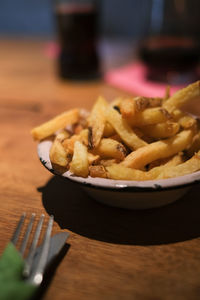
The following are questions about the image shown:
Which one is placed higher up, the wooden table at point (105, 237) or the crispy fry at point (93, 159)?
the crispy fry at point (93, 159)

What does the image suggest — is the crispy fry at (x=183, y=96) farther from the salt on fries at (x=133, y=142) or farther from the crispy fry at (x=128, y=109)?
the crispy fry at (x=128, y=109)

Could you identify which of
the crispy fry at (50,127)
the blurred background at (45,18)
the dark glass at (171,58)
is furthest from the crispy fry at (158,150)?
the blurred background at (45,18)

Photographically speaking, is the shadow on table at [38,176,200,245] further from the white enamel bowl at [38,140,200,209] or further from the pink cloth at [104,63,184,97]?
the pink cloth at [104,63,184,97]

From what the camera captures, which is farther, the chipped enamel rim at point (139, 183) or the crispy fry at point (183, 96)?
the crispy fry at point (183, 96)

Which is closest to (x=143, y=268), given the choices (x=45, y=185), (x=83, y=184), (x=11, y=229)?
(x=83, y=184)

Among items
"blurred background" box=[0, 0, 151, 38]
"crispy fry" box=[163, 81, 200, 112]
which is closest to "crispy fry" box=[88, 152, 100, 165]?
"crispy fry" box=[163, 81, 200, 112]

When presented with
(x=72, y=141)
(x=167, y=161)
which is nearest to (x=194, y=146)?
(x=167, y=161)

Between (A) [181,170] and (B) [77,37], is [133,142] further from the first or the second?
(B) [77,37]
